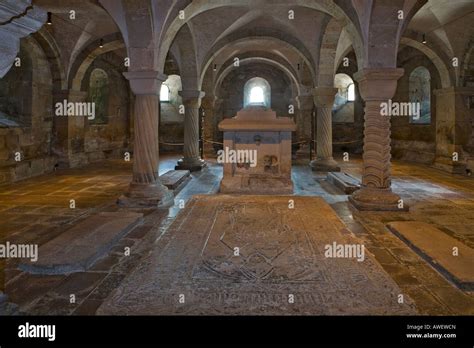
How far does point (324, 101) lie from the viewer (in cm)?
1175

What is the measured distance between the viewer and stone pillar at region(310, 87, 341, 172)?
11.7 m

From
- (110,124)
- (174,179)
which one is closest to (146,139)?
(174,179)

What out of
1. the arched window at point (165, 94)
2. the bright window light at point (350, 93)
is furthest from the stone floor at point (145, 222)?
the arched window at point (165, 94)

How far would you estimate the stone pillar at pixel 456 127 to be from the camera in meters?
11.1

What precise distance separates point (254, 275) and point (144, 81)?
4.53 metres

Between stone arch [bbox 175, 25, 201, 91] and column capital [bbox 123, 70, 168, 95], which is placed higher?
stone arch [bbox 175, 25, 201, 91]

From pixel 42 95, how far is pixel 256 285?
10.4 metres

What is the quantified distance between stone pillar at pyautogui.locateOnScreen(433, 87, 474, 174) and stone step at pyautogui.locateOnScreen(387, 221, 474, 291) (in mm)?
7201

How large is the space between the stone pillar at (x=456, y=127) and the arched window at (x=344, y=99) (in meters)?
7.15

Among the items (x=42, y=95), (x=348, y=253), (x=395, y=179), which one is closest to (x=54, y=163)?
(x=42, y=95)

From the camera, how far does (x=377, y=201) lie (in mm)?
6305

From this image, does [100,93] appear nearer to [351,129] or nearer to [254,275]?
[351,129]

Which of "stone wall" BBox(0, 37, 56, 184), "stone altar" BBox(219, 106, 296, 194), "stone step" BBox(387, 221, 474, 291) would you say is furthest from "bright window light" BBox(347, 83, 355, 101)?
"stone step" BBox(387, 221, 474, 291)

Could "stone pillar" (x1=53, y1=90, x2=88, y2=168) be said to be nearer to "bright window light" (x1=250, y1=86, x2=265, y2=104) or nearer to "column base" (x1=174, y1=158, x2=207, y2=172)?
"column base" (x1=174, y1=158, x2=207, y2=172)
